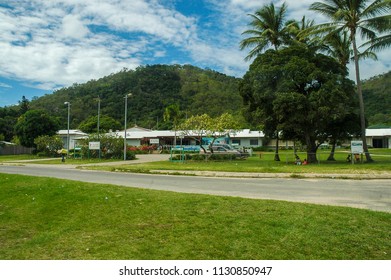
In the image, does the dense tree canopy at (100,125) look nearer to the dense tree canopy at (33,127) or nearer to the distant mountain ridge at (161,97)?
the distant mountain ridge at (161,97)

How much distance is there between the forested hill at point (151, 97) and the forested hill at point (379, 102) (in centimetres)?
2998

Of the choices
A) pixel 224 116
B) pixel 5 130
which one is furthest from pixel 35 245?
pixel 5 130

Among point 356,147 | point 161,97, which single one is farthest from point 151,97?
point 356,147

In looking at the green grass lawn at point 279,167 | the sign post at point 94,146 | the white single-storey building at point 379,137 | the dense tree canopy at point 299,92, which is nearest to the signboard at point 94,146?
the sign post at point 94,146

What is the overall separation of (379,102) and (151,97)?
57.1m

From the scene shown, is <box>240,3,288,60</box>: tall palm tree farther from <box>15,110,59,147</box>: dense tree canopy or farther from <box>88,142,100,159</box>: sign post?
<box>15,110,59,147</box>: dense tree canopy

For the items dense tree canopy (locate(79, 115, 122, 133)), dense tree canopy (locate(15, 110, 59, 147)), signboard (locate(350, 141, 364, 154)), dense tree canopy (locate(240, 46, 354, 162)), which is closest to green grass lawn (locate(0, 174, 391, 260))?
signboard (locate(350, 141, 364, 154))

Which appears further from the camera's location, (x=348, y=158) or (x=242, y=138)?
(x=242, y=138)

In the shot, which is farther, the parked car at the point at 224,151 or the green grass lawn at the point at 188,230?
the parked car at the point at 224,151

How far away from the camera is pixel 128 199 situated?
8.69 m

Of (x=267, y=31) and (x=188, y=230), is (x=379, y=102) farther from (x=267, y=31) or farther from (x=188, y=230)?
(x=188, y=230)

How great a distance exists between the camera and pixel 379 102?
80.8 meters

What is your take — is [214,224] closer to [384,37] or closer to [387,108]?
[384,37]

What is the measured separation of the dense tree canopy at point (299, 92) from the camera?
78.0 feet
